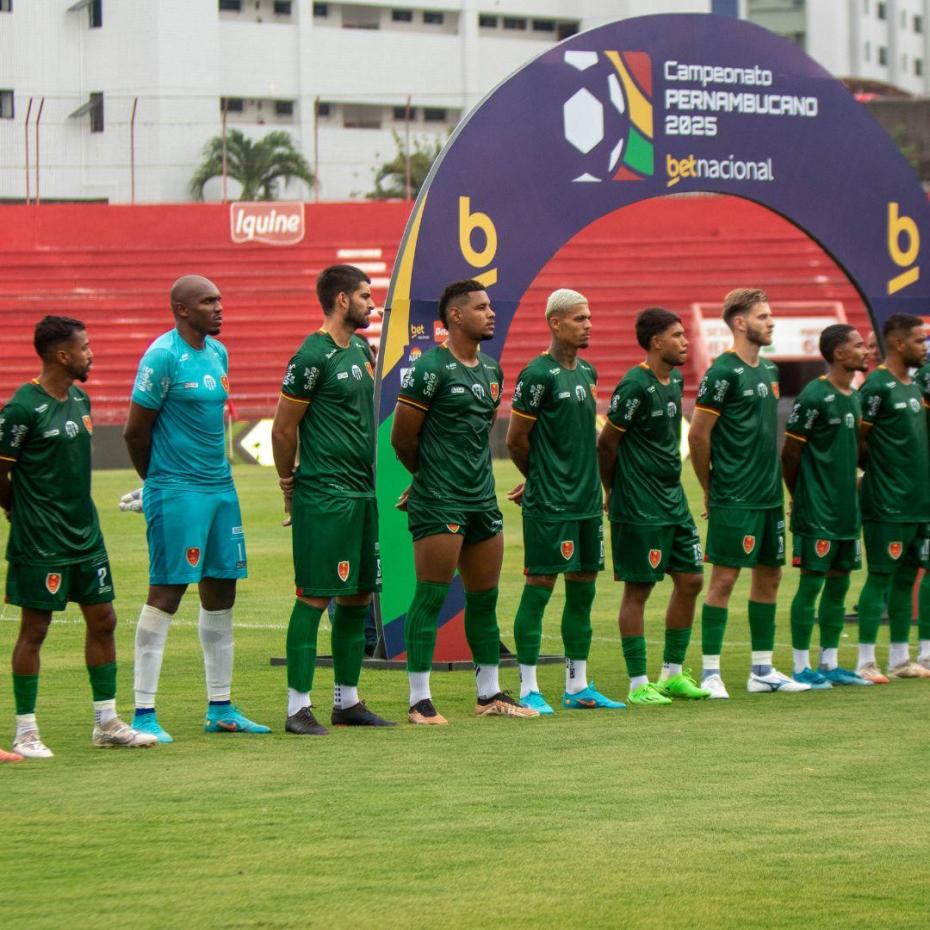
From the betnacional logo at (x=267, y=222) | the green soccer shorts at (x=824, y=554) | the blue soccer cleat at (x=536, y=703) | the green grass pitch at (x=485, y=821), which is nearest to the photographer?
the green grass pitch at (x=485, y=821)

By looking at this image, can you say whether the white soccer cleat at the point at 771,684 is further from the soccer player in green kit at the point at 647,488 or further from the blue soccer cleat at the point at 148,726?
the blue soccer cleat at the point at 148,726

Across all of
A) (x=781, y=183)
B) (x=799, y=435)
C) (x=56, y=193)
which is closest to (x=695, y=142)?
(x=781, y=183)

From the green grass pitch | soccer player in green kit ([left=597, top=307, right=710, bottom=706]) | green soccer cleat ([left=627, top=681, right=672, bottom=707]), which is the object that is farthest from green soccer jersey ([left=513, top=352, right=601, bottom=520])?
the green grass pitch

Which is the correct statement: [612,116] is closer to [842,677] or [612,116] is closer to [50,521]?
[842,677]

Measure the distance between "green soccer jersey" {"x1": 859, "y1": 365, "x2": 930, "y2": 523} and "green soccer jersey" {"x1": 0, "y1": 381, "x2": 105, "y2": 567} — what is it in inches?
195

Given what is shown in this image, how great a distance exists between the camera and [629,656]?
9438 mm

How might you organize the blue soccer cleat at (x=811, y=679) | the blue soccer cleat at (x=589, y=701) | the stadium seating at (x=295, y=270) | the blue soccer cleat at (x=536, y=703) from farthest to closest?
the stadium seating at (x=295, y=270)
the blue soccer cleat at (x=811, y=679)
the blue soccer cleat at (x=589, y=701)
the blue soccer cleat at (x=536, y=703)

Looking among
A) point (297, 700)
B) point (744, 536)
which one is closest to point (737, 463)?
point (744, 536)

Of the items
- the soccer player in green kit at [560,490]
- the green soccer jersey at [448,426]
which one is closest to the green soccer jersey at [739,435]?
the soccer player in green kit at [560,490]

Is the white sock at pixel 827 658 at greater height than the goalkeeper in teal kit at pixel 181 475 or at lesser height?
lesser

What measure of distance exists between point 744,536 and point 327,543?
2554 millimetres

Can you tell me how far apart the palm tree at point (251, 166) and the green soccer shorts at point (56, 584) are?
33716mm

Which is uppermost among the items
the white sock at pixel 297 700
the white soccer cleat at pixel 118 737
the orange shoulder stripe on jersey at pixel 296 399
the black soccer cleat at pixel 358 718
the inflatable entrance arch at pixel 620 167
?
the inflatable entrance arch at pixel 620 167

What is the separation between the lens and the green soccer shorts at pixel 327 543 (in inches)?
330
